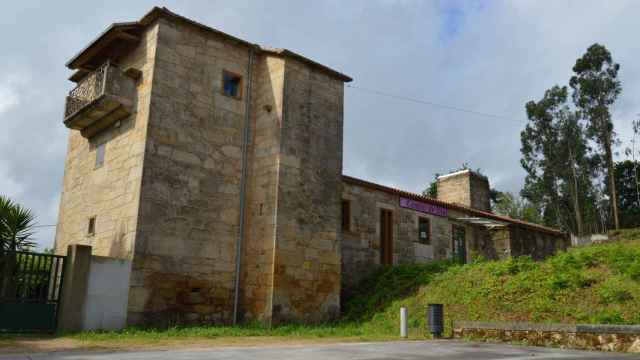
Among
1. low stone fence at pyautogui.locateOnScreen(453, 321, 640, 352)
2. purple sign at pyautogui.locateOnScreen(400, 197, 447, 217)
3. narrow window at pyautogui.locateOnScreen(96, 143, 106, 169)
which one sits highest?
narrow window at pyautogui.locateOnScreen(96, 143, 106, 169)

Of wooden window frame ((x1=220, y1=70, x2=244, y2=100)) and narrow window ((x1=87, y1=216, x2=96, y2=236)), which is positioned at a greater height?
wooden window frame ((x1=220, y1=70, x2=244, y2=100))

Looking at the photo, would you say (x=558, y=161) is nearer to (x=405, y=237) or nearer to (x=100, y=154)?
(x=405, y=237)

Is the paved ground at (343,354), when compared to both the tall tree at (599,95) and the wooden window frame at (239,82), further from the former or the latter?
the tall tree at (599,95)

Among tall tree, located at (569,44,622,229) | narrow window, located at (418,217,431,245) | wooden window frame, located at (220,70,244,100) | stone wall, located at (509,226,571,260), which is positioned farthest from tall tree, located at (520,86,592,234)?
wooden window frame, located at (220,70,244,100)

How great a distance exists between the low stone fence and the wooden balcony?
962 cm

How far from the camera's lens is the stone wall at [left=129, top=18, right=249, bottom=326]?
12.4 meters

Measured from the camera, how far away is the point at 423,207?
20.0m

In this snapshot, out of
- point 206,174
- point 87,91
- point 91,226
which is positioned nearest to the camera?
point 206,174

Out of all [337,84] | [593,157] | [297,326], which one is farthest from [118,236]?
[593,157]

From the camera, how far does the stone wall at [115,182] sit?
1279 centimetres

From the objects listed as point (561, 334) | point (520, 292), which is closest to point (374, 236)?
point (520, 292)

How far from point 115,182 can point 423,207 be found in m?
11.0

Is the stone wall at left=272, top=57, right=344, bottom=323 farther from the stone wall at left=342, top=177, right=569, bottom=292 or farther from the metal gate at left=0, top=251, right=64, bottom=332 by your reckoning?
the metal gate at left=0, top=251, right=64, bottom=332

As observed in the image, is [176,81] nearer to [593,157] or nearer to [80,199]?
A: [80,199]
